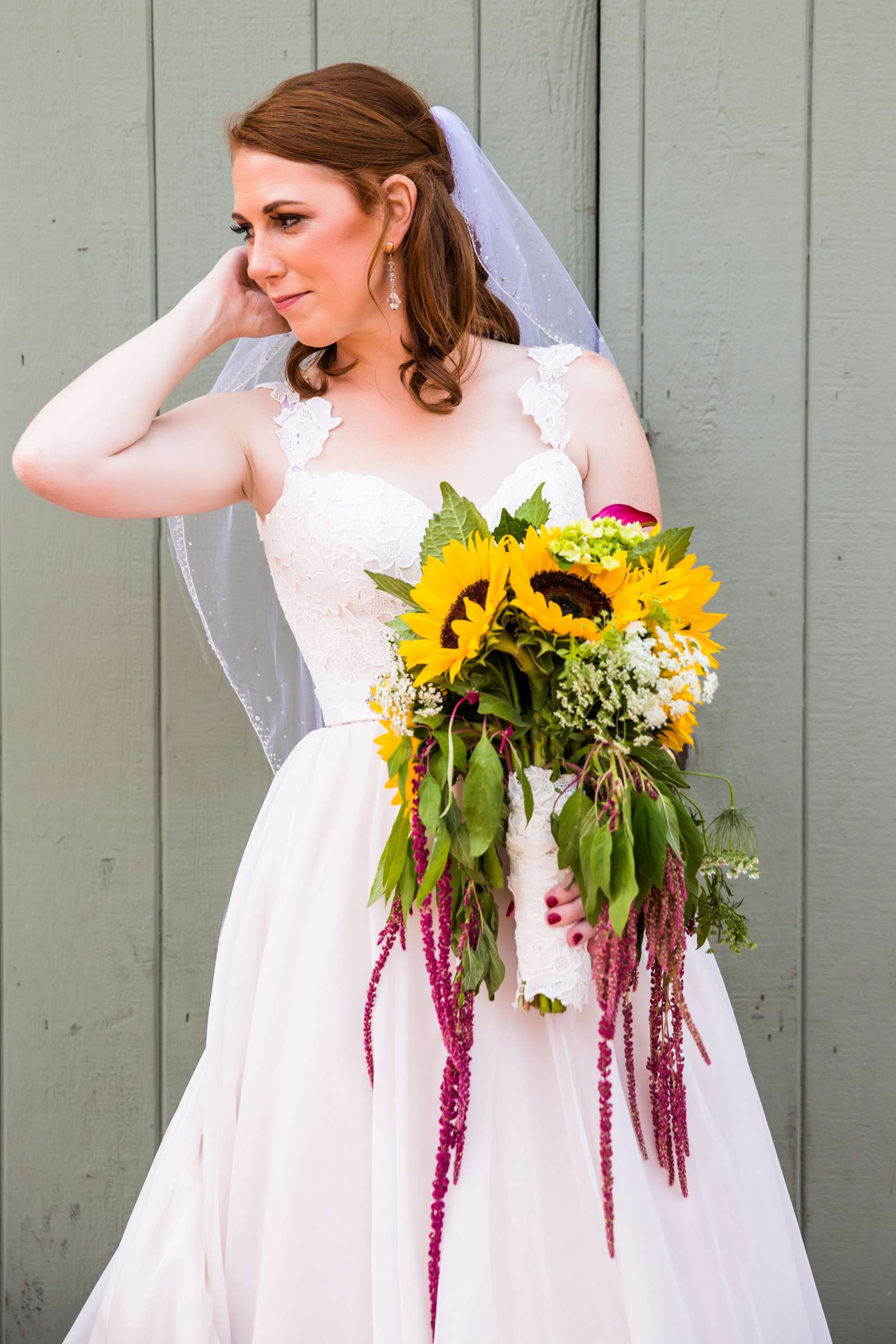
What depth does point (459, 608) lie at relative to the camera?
1.23 m

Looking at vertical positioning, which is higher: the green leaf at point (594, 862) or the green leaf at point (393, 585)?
the green leaf at point (393, 585)

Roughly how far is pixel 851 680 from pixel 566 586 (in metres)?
1.05

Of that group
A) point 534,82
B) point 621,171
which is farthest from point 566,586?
point 534,82

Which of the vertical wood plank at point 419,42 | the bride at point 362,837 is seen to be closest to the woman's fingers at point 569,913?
the bride at point 362,837

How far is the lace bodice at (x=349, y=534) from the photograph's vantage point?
1.59 m

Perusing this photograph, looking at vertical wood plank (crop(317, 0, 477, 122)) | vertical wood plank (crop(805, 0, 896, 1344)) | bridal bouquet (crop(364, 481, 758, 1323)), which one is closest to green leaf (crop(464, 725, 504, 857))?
bridal bouquet (crop(364, 481, 758, 1323))

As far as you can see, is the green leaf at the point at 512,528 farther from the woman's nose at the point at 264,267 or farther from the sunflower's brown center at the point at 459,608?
the woman's nose at the point at 264,267

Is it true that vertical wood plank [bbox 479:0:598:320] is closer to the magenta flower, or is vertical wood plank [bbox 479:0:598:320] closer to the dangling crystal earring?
the dangling crystal earring

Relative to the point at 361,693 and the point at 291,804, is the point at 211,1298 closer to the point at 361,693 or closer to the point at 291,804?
the point at 291,804

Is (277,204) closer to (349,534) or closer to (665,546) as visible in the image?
(349,534)

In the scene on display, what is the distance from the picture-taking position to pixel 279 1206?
4.68ft

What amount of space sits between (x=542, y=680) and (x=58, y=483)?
78 centimetres

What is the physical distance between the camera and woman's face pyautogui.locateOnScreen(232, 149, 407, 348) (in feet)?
5.30

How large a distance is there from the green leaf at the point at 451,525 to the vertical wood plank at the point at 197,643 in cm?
86
